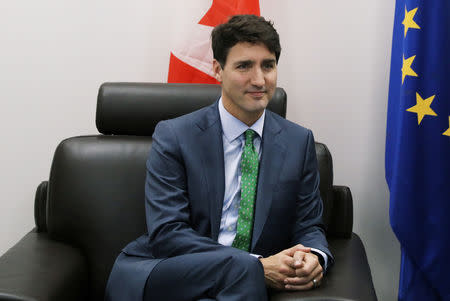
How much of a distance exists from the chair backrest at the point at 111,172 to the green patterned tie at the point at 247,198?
13.4 inches

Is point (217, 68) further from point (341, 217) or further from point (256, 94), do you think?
point (341, 217)

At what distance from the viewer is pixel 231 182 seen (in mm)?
1959

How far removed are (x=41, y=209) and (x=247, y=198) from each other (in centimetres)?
92

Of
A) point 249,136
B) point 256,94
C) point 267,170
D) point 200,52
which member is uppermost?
point 200,52

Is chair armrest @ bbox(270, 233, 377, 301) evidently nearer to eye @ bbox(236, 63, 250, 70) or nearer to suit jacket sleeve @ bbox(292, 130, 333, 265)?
suit jacket sleeve @ bbox(292, 130, 333, 265)

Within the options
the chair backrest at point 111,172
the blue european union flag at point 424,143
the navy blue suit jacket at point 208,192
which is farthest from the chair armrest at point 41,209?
the blue european union flag at point 424,143

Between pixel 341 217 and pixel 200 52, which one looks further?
pixel 200 52

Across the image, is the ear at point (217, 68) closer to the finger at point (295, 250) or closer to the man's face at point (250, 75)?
the man's face at point (250, 75)

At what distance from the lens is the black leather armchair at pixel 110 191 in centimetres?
208

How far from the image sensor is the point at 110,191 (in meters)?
2.14

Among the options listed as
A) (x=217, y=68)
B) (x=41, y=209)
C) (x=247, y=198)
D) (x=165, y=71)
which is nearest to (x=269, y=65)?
(x=217, y=68)

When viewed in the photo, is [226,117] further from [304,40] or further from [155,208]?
[304,40]

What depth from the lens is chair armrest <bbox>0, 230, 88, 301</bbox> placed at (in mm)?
1634

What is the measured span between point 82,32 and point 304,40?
110cm
